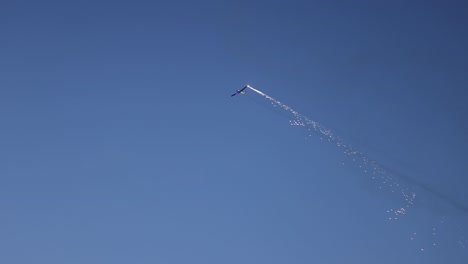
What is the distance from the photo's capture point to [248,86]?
50344 mm
